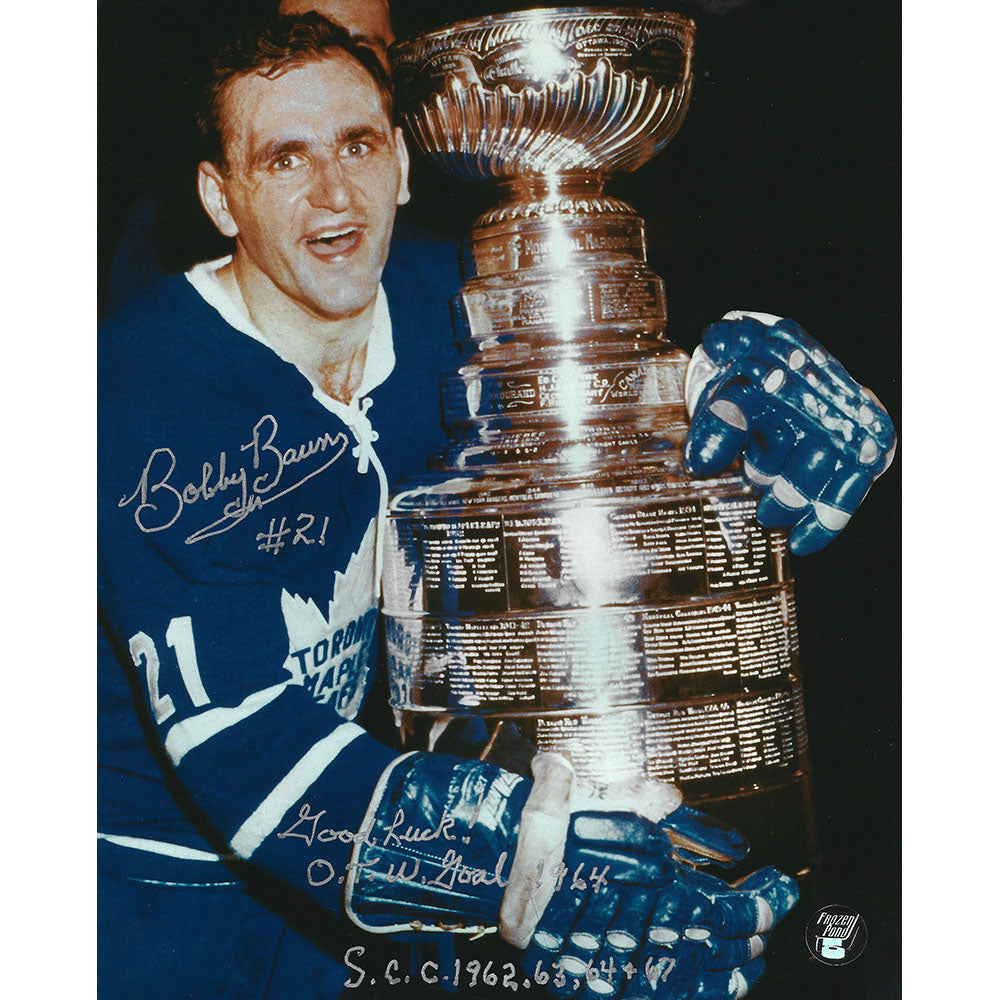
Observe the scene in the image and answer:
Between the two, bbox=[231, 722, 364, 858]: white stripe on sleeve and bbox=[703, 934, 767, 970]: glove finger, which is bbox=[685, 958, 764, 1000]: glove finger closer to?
bbox=[703, 934, 767, 970]: glove finger

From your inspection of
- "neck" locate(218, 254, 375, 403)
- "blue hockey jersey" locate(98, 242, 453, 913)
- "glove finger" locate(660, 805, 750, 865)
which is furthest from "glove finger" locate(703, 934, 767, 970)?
"neck" locate(218, 254, 375, 403)

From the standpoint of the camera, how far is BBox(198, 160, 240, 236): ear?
64.7 inches

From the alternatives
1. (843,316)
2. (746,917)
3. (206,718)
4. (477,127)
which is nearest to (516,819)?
(746,917)

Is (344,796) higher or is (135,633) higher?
(135,633)

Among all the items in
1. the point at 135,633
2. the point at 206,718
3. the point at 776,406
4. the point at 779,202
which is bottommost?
the point at 206,718

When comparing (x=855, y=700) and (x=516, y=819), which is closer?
(x=516, y=819)

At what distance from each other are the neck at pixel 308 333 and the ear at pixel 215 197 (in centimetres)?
5

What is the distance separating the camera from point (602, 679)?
1.59 m

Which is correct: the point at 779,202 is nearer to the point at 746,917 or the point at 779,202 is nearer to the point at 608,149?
the point at 608,149

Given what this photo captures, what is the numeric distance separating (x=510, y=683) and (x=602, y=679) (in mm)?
127

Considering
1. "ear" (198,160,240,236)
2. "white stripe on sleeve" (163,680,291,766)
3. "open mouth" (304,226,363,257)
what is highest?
"ear" (198,160,240,236)

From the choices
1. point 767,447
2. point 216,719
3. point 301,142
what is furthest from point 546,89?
point 216,719

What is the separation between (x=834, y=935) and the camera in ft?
5.48

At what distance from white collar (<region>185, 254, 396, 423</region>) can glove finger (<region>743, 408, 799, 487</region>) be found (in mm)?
529
